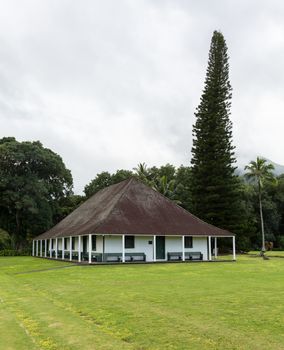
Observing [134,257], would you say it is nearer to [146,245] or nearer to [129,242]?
[129,242]

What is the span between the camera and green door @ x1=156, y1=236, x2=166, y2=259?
32188 mm

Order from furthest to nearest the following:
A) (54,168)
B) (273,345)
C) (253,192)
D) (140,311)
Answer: (253,192) → (54,168) → (140,311) → (273,345)

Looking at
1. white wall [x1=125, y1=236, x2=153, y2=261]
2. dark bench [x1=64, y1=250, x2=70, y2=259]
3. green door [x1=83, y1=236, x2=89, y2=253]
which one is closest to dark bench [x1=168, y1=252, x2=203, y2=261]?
white wall [x1=125, y1=236, x2=153, y2=261]

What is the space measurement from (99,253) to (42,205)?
1945cm

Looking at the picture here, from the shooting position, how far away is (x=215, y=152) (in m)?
46.9

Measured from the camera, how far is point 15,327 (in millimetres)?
8211

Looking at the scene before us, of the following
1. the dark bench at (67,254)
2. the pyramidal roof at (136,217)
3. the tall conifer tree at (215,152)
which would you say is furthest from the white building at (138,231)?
the tall conifer tree at (215,152)

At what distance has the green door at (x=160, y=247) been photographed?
32.2 metres

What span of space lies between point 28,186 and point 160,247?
66.4 ft

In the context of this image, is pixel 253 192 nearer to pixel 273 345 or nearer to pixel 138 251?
pixel 138 251

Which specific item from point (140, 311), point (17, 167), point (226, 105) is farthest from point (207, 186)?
point (140, 311)

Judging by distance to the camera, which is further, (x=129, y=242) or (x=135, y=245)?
(x=135, y=245)

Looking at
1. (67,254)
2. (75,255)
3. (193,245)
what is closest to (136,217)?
(193,245)

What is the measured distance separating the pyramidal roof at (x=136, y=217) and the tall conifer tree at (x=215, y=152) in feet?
36.5
